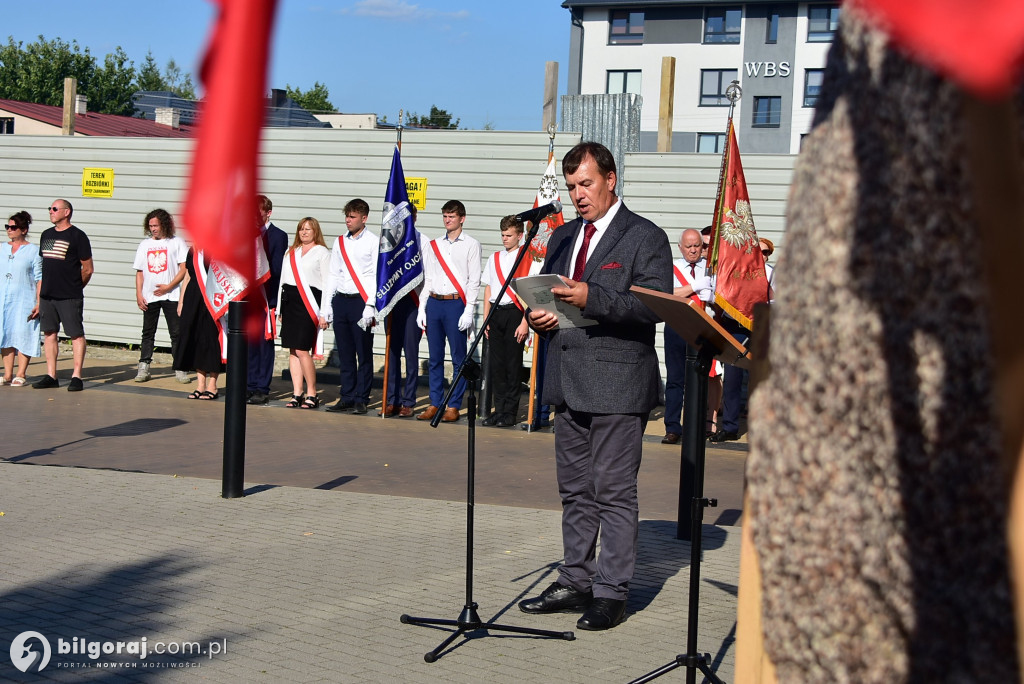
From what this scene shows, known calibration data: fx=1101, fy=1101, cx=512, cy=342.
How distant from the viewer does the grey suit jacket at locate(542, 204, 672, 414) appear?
5.40m

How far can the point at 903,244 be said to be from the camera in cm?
127

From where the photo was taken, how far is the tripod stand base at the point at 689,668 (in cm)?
429

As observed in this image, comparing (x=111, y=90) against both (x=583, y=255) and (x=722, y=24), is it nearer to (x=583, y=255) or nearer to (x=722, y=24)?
(x=722, y=24)

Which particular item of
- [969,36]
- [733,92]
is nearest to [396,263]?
[733,92]

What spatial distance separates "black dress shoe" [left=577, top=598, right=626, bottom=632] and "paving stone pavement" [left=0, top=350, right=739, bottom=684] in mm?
62

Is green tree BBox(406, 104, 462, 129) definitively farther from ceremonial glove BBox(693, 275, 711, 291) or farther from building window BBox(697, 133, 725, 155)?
ceremonial glove BBox(693, 275, 711, 291)

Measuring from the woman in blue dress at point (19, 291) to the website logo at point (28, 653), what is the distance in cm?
963

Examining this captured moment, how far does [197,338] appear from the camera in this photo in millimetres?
13266

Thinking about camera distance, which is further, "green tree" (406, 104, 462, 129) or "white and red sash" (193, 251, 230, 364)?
"green tree" (406, 104, 462, 129)

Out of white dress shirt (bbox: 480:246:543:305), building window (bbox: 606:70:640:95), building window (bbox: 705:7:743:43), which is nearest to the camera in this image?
white dress shirt (bbox: 480:246:543:305)

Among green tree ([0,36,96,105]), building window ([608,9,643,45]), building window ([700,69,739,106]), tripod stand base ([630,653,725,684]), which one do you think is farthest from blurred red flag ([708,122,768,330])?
green tree ([0,36,96,105])

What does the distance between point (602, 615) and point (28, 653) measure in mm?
2555

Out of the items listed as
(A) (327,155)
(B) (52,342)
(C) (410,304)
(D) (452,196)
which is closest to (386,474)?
(C) (410,304)

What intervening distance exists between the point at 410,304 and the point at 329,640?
8122 millimetres
